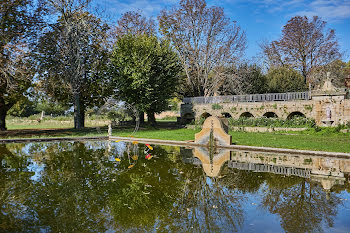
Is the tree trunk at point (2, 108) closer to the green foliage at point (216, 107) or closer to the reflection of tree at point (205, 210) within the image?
the green foliage at point (216, 107)

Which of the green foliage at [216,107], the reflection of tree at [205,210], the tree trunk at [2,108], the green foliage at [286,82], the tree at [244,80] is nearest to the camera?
the reflection of tree at [205,210]

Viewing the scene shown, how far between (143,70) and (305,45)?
23.8 metres

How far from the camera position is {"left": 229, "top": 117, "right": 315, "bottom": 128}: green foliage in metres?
23.0

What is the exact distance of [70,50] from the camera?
83.5ft

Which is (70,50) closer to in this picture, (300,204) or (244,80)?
(244,80)

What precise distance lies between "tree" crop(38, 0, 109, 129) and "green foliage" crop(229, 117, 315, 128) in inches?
552

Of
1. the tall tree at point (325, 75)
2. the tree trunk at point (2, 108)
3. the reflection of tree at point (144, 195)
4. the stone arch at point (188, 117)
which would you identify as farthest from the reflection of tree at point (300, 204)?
the tall tree at point (325, 75)

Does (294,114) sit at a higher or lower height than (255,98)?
lower

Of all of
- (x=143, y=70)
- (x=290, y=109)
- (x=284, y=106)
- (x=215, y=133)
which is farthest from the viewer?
(x=143, y=70)

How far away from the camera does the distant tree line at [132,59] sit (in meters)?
23.7

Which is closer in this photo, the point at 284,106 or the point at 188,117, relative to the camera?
the point at 284,106

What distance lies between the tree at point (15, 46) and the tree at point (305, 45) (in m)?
30.7

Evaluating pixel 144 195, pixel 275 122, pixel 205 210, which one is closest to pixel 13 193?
pixel 144 195

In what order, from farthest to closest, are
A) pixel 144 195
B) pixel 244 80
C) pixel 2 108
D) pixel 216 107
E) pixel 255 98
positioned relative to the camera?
pixel 244 80, pixel 216 107, pixel 255 98, pixel 2 108, pixel 144 195
